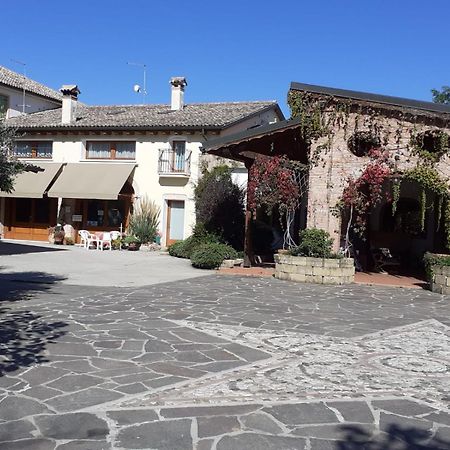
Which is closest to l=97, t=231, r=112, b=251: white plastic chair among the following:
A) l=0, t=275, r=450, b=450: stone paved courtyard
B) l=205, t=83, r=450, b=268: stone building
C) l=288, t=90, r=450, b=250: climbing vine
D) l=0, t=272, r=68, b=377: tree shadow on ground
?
l=205, t=83, r=450, b=268: stone building

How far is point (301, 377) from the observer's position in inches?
209

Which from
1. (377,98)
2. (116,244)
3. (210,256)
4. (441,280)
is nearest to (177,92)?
(116,244)

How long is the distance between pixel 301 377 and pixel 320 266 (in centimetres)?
776

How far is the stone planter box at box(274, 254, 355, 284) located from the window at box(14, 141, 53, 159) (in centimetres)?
1724

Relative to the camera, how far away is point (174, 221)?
24031 mm

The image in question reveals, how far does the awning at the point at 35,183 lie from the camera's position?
2458 centimetres

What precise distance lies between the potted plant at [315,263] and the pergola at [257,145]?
7.84 ft

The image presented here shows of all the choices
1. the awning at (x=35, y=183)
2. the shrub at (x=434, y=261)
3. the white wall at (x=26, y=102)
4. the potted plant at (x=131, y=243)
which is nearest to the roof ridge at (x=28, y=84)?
the white wall at (x=26, y=102)

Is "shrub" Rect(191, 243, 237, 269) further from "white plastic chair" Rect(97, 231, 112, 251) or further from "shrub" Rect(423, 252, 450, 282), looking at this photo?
"white plastic chair" Rect(97, 231, 112, 251)

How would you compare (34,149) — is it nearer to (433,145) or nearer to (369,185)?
(369,185)

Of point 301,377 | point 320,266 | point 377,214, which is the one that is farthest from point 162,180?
point 301,377

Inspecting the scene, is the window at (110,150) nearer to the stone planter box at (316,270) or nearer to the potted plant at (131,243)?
the potted plant at (131,243)

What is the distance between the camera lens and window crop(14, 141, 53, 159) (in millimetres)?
26344

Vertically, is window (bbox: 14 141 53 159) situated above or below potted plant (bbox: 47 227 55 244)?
above
